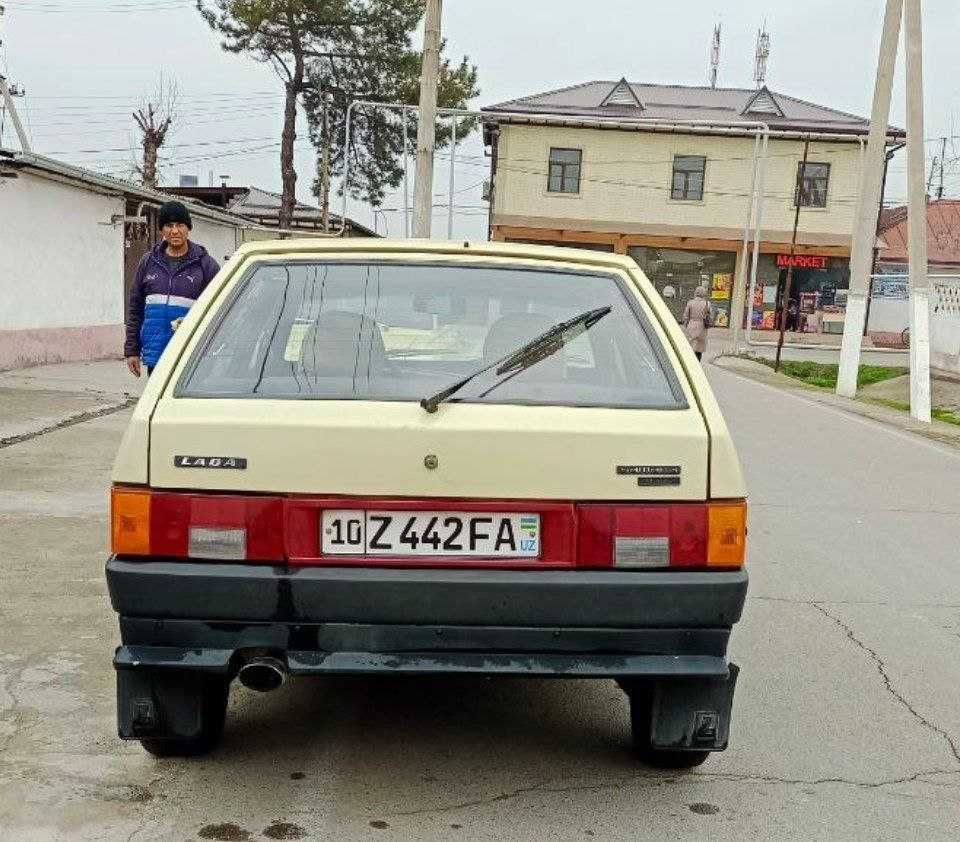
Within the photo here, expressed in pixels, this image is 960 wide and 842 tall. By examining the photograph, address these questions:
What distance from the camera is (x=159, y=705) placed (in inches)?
135

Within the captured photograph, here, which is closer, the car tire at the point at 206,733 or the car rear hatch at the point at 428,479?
the car rear hatch at the point at 428,479

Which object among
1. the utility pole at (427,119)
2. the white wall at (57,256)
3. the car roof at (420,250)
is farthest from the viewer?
the utility pole at (427,119)

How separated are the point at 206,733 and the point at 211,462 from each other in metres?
0.95

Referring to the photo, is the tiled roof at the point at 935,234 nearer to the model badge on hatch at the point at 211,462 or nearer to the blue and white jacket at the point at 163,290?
the blue and white jacket at the point at 163,290

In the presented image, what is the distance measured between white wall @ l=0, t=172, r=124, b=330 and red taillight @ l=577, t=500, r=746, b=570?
47.9 feet

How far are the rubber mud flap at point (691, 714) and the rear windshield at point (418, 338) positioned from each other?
33.3 inches

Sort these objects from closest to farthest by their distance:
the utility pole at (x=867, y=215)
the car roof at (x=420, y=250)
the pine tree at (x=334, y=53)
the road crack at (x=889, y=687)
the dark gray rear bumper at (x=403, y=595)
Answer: the dark gray rear bumper at (x=403, y=595) < the car roof at (x=420, y=250) < the road crack at (x=889, y=687) < the utility pole at (x=867, y=215) < the pine tree at (x=334, y=53)

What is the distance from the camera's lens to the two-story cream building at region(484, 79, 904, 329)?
1703 inches

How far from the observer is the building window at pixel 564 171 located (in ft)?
142

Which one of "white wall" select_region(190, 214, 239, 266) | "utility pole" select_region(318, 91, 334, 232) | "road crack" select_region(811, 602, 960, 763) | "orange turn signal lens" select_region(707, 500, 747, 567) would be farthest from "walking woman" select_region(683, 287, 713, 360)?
"utility pole" select_region(318, 91, 334, 232)

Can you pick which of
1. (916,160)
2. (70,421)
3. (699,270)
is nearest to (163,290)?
(70,421)

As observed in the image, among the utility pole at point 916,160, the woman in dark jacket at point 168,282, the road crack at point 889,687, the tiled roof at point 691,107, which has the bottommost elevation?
the road crack at point 889,687

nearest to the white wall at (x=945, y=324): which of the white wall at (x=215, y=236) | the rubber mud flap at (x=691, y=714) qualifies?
the white wall at (x=215, y=236)

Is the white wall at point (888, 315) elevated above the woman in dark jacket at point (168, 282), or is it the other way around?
the woman in dark jacket at point (168, 282)
